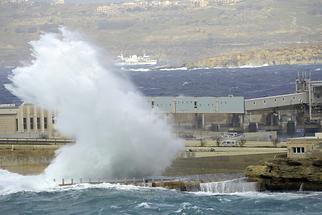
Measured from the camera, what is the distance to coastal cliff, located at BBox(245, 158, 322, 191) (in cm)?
5519

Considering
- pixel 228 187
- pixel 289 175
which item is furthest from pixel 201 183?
pixel 289 175

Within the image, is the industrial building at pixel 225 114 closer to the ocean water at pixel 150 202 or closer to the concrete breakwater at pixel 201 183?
the concrete breakwater at pixel 201 183

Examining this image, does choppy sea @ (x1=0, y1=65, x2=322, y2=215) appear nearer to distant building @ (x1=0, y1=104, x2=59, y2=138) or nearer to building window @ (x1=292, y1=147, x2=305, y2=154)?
building window @ (x1=292, y1=147, x2=305, y2=154)

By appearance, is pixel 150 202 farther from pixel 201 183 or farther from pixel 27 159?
pixel 27 159

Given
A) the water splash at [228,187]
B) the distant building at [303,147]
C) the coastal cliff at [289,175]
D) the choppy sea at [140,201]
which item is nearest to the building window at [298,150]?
the distant building at [303,147]

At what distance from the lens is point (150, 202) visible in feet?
173

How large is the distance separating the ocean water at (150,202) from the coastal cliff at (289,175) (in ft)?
3.53

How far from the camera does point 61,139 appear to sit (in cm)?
6700

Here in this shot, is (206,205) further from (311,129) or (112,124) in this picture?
(311,129)

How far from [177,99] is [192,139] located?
5.84m

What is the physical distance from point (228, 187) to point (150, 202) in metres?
4.64

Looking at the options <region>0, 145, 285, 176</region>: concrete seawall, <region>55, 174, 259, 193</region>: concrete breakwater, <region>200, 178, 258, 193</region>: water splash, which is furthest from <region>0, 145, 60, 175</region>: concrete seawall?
<region>200, 178, 258, 193</region>: water splash

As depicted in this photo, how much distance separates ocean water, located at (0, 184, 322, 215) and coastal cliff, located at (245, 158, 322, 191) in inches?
42.4

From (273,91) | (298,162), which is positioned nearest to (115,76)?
(298,162)
